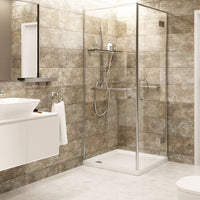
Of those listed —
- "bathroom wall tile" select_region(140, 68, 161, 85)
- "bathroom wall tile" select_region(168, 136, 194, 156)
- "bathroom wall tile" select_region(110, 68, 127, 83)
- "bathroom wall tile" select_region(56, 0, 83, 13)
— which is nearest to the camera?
"bathroom wall tile" select_region(56, 0, 83, 13)

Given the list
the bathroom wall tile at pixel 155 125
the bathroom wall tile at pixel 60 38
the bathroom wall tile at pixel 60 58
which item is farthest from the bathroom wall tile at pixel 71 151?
the bathroom wall tile at pixel 60 38

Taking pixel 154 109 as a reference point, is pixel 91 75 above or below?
above

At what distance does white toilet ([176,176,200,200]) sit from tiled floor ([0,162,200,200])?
1.92 feet

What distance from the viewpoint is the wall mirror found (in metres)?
3.25

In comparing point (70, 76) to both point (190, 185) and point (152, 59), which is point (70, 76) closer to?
point (152, 59)

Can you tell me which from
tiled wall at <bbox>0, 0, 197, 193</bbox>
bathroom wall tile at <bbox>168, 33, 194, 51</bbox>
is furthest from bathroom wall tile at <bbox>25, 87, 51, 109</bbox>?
bathroom wall tile at <bbox>168, 33, 194, 51</bbox>

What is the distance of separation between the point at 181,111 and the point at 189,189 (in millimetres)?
2031

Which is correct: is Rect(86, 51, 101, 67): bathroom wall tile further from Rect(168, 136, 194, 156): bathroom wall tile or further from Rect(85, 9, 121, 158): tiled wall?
Rect(168, 136, 194, 156): bathroom wall tile

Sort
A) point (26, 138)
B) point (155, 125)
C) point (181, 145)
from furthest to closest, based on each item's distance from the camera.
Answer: point (181, 145) < point (155, 125) < point (26, 138)

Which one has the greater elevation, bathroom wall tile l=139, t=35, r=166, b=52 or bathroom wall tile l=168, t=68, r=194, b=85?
bathroom wall tile l=139, t=35, r=166, b=52

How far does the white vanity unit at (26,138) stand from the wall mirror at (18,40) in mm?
510

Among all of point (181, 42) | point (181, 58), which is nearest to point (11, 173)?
point (181, 58)

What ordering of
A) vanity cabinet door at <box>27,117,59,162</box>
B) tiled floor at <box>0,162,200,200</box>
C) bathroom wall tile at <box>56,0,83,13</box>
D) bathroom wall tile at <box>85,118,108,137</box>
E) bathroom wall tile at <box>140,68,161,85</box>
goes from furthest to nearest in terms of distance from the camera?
bathroom wall tile at <box>85,118,108,137</box> → bathroom wall tile at <box>140,68,161,85</box> → bathroom wall tile at <box>56,0,83,13</box> → tiled floor at <box>0,162,200,200</box> → vanity cabinet door at <box>27,117,59,162</box>

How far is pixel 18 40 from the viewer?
3.38 m
